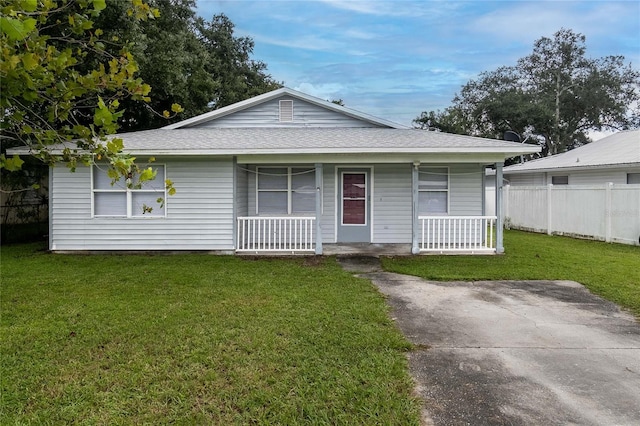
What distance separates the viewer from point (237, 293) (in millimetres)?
6273

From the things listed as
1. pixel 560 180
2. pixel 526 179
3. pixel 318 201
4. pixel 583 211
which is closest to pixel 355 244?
pixel 318 201

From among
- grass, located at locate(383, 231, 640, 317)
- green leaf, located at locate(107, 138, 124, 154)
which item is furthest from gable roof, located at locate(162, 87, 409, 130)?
green leaf, located at locate(107, 138, 124, 154)

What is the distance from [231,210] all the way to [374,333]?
6252 mm

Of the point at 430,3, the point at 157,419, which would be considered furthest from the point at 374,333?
the point at 430,3

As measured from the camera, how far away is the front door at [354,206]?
1093cm

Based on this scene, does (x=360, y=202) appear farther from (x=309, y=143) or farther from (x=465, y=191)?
(x=465, y=191)

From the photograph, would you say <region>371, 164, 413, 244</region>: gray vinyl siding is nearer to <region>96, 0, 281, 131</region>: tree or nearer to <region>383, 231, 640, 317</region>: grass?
<region>383, 231, 640, 317</region>: grass

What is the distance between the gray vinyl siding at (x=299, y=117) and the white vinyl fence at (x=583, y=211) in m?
6.69

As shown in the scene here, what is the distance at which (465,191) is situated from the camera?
425 inches

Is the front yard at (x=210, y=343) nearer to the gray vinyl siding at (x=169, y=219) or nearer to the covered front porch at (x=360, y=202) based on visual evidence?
the gray vinyl siding at (x=169, y=219)

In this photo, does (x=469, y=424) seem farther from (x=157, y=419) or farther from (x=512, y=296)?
(x=512, y=296)

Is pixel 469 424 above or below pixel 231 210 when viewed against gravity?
below

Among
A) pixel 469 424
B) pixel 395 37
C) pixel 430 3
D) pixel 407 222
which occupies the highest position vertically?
pixel 395 37

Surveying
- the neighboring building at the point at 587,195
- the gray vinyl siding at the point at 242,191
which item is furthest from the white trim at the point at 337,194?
the neighboring building at the point at 587,195
